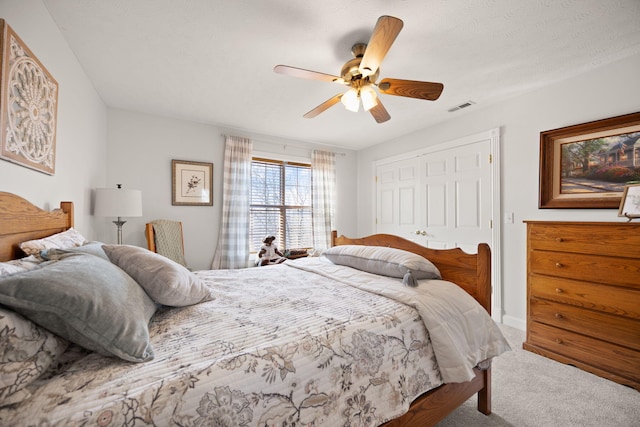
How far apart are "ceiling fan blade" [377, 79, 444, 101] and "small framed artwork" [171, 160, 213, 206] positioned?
262 cm

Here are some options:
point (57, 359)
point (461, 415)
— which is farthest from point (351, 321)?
point (461, 415)

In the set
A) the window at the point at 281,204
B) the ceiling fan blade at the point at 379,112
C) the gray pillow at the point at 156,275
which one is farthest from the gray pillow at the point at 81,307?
the window at the point at 281,204

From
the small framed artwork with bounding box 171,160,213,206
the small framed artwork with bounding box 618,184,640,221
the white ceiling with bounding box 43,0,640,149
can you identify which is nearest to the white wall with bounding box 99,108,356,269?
the small framed artwork with bounding box 171,160,213,206

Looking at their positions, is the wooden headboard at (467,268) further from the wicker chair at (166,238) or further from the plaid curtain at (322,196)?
the wicker chair at (166,238)

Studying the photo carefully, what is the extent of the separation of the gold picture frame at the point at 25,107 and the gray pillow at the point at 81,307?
0.94m

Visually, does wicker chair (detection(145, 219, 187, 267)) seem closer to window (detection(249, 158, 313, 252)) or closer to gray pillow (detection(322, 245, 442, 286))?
window (detection(249, 158, 313, 252))

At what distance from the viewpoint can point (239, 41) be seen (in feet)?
6.49

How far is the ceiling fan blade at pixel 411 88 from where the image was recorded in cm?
187

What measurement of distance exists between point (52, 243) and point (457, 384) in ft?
7.55

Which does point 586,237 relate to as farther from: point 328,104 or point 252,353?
point 252,353

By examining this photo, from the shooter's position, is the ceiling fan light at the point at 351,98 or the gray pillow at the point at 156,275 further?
the ceiling fan light at the point at 351,98

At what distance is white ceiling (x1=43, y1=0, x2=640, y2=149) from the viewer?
5.51 feet

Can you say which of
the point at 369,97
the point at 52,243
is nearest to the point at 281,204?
the point at 369,97

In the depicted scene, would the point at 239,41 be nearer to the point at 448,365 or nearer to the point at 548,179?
the point at 448,365
